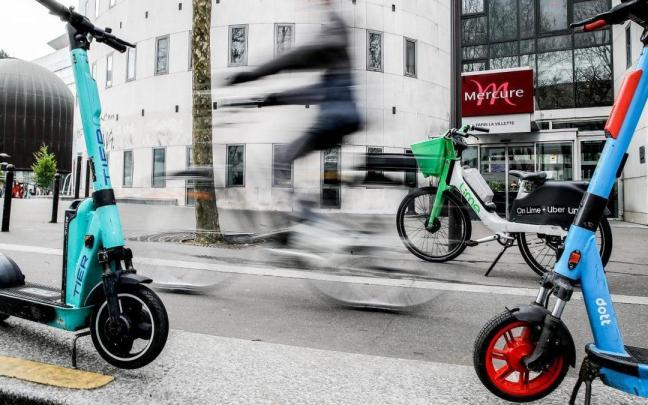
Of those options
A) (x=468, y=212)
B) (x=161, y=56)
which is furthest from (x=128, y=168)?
(x=468, y=212)

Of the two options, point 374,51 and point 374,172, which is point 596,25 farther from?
point 374,172

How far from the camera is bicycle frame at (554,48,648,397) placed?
1.79 metres

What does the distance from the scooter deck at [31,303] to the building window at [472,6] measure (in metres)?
20.3

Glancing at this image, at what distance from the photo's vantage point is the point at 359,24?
10.4 ft

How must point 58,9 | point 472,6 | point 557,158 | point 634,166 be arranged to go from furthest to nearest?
point 472,6
point 557,158
point 634,166
point 58,9

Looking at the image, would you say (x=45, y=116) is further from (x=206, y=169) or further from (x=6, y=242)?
(x=206, y=169)

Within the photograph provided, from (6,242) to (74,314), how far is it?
5.97 meters

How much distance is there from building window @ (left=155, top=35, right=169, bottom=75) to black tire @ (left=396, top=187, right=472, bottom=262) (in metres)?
2.92

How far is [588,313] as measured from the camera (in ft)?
6.09

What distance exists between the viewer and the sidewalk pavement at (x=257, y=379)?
2029 millimetres

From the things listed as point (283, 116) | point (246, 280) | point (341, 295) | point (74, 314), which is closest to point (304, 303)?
point (341, 295)

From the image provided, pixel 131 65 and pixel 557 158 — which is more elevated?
pixel 131 65

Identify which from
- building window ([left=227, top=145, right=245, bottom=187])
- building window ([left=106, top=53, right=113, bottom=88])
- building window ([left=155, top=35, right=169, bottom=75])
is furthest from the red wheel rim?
building window ([left=155, top=35, right=169, bottom=75])

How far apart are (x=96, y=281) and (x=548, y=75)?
19.5 meters
